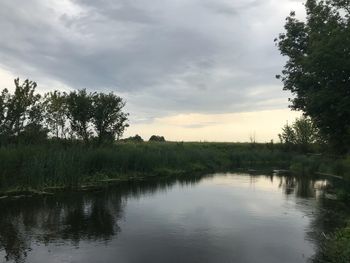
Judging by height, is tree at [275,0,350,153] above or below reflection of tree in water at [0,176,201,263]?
above

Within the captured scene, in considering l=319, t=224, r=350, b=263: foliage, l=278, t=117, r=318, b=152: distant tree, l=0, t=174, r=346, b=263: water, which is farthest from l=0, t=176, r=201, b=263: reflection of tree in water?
l=278, t=117, r=318, b=152: distant tree

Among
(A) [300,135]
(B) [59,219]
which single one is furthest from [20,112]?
(A) [300,135]

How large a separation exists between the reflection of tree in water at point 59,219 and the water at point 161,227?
3 cm

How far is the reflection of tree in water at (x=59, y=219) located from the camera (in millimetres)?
11625

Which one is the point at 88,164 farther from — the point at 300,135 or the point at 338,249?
the point at 300,135

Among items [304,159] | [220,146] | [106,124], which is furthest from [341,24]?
[220,146]

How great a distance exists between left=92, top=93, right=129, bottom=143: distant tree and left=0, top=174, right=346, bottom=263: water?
12119 mm

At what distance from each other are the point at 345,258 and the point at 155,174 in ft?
78.8

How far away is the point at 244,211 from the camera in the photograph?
17.4 metres

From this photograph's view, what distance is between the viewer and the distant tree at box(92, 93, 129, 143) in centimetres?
3353

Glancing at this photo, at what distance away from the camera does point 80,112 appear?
3269 cm

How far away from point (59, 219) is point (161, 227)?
3516 mm

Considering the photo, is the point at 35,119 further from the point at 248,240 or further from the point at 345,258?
the point at 345,258

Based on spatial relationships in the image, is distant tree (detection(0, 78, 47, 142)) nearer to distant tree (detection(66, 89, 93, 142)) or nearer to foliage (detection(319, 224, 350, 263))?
distant tree (detection(66, 89, 93, 142))
